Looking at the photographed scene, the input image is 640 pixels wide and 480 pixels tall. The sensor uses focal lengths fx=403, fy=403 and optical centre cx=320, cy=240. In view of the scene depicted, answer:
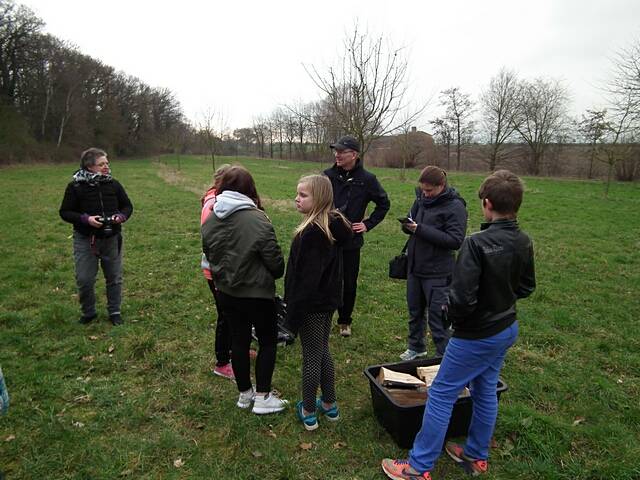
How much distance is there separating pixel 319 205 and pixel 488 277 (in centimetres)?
118

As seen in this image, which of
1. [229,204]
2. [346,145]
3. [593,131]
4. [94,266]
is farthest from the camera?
[593,131]

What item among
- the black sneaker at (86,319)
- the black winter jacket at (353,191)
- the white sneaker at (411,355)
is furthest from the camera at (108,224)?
the white sneaker at (411,355)

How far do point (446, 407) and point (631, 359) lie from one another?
3326 millimetres

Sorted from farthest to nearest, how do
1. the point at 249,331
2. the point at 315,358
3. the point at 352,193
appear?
the point at 352,193, the point at 249,331, the point at 315,358

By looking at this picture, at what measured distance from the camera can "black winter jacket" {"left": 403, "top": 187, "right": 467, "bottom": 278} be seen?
12.1ft

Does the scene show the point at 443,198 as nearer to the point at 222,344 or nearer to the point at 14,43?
the point at 222,344

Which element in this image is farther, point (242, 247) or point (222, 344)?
point (222, 344)

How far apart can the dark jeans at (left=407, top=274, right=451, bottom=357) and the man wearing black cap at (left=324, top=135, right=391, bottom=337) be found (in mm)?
793

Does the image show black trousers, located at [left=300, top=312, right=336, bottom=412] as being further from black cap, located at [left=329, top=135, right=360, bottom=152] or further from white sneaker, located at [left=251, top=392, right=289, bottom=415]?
black cap, located at [left=329, top=135, right=360, bottom=152]

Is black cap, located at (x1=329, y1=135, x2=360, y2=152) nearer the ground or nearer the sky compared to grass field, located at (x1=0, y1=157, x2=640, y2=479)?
nearer the sky

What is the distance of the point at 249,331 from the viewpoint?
10.7 ft

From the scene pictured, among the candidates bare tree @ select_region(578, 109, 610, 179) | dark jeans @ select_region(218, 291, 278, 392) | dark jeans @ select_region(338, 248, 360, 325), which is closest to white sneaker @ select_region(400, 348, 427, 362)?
dark jeans @ select_region(338, 248, 360, 325)

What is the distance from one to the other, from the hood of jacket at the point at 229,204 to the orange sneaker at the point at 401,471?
2062 mm

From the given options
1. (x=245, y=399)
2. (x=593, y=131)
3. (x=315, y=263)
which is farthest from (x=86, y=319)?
(x=593, y=131)
